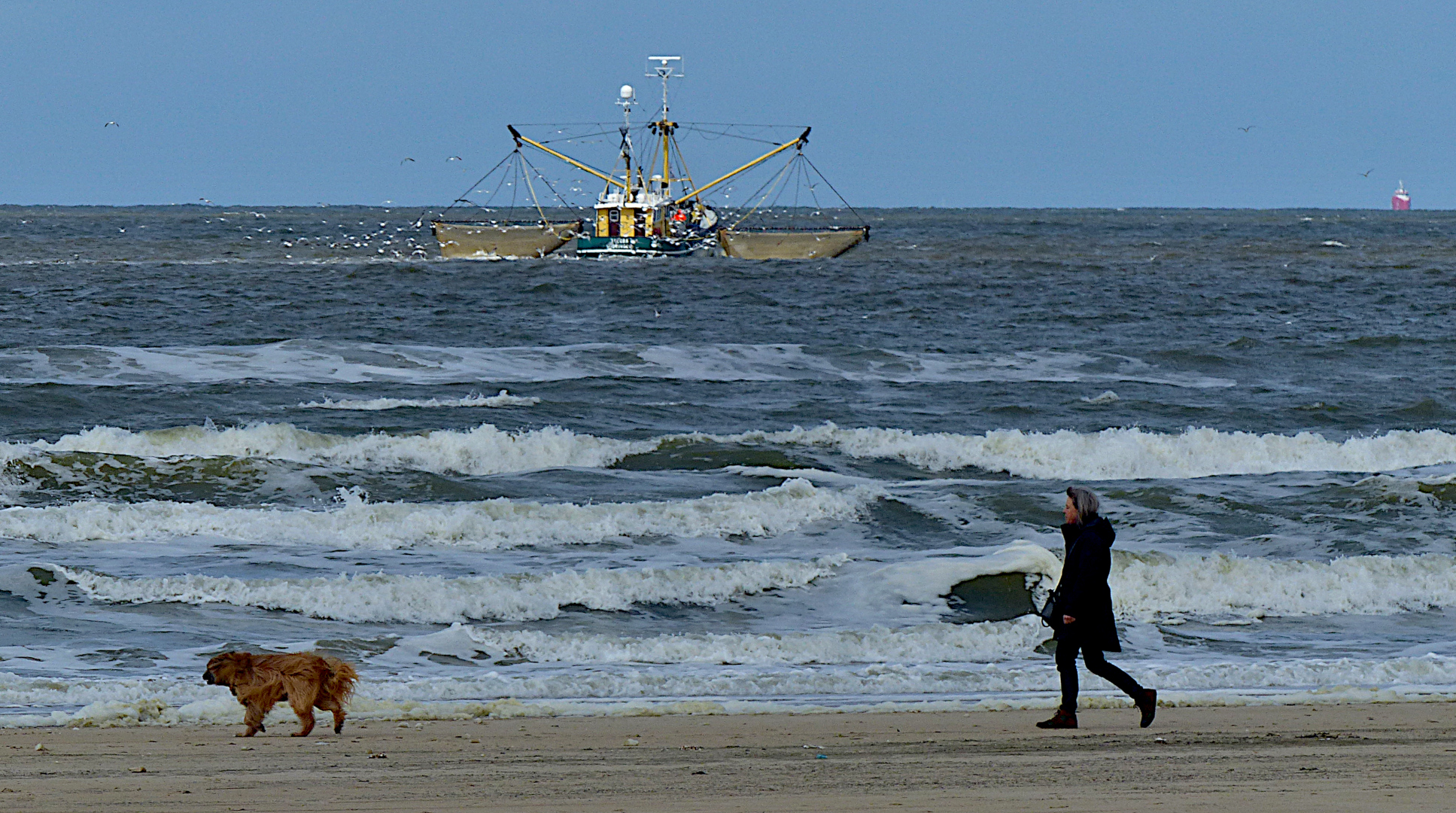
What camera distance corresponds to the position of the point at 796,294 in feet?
154

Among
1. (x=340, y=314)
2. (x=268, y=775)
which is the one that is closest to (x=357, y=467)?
(x=268, y=775)

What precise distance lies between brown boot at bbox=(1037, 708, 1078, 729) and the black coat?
14.3 inches

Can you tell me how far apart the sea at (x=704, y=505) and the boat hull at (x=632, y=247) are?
34.1m

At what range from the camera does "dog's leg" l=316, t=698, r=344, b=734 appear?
6941mm

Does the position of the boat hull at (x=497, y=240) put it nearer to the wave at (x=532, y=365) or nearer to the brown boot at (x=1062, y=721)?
the wave at (x=532, y=365)

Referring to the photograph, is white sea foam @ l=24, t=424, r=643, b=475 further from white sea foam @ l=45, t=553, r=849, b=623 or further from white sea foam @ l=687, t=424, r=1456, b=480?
white sea foam @ l=45, t=553, r=849, b=623

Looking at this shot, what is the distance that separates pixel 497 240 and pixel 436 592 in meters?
66.8

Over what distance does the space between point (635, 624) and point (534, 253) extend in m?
67.4

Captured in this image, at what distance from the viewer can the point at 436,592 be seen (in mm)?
10641

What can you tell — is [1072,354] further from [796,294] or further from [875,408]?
[796,294]

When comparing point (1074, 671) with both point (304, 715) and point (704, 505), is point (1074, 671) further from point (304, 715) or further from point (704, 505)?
point (704, 505)

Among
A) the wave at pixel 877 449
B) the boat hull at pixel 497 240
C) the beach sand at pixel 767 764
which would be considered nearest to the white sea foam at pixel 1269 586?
the beach sand at pixel 767 764

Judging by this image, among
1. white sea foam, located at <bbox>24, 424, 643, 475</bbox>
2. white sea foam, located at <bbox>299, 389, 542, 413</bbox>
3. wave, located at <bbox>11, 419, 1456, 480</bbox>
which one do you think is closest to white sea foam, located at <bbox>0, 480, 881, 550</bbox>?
white sea foam, located at <bbox>24, 424, 643, 475</bbox>

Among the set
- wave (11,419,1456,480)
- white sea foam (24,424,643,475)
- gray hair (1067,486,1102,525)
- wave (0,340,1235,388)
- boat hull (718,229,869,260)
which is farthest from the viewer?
boat hull (718,229,869,260)
